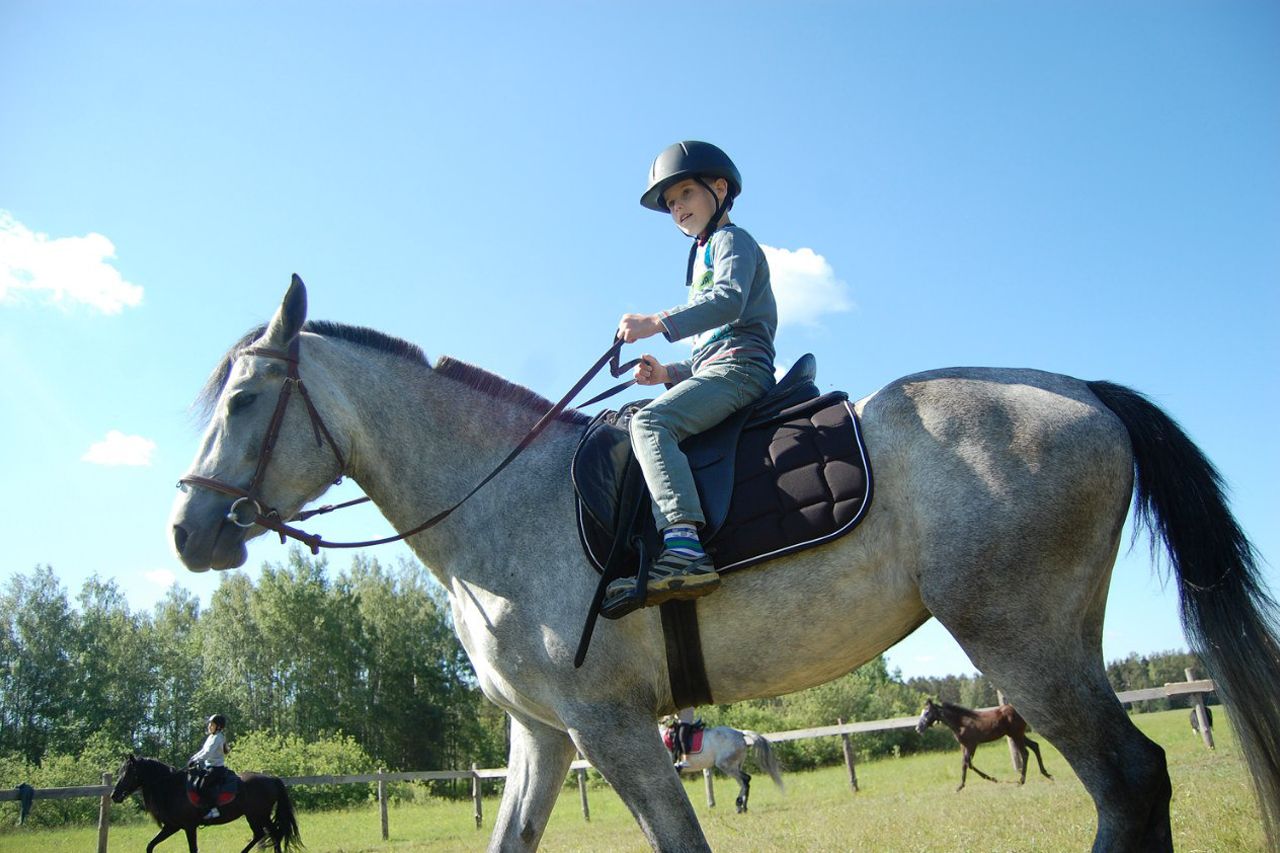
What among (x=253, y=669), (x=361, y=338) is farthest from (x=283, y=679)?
(x=361, y=338)

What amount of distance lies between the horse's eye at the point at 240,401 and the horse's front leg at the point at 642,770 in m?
2.12

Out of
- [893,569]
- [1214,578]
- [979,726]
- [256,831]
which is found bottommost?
[979,726]

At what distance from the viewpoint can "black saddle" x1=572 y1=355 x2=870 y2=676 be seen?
3215mm

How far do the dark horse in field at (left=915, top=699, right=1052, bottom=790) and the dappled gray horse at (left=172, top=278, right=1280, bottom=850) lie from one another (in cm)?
1792

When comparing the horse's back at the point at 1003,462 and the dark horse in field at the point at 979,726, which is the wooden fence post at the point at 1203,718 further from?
the horse's back at the point at 1003,462

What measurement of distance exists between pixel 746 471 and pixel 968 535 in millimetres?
911

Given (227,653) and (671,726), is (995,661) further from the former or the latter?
(227,653)

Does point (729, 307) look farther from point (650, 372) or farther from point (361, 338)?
point (361, 338)

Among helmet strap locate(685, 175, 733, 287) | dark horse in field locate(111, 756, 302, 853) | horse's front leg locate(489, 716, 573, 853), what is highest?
helmet strap locate(685, 175, 733, 287)

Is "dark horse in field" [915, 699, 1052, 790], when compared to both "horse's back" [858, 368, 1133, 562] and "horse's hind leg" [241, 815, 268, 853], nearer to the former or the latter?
"horse's hind leg" [241, 815, 268, 853]

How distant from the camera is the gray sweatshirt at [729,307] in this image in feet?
11.4

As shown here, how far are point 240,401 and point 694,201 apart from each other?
2.39 meters

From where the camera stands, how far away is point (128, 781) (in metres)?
13.7

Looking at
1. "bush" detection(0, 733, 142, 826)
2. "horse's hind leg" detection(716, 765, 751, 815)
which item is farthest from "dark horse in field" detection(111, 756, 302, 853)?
"bush" detection(0, 733, 142, 826)
